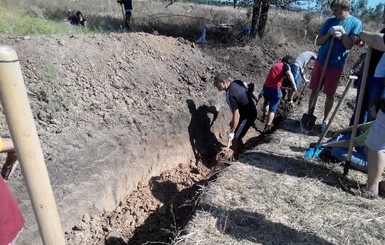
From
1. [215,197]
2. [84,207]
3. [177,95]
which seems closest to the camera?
[215,197]

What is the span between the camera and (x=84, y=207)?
3.93m

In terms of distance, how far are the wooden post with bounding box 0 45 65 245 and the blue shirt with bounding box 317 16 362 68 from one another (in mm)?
4656

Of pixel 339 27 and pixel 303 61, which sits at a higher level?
pixel 339 27

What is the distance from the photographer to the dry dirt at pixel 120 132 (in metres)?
3.88

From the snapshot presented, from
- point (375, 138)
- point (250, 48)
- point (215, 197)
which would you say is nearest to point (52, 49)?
point (215, 197)

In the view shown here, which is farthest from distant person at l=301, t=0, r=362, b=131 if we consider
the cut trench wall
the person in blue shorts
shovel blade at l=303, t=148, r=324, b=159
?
the cut trench wall

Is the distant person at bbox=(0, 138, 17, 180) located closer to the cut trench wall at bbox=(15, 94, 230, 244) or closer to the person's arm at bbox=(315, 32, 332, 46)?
the cut trench wall at bbox=(15, 94, 230, 244)

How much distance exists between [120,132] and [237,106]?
189 cm

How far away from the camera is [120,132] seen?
14.9 ft

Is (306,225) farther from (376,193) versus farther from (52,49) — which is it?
(52,49)

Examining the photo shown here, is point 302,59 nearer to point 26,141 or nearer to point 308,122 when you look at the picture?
point 308,122

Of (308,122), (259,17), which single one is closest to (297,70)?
(308,122)

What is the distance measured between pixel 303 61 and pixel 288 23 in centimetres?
887

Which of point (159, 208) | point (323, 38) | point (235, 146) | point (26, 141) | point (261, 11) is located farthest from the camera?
point (261, 11)
